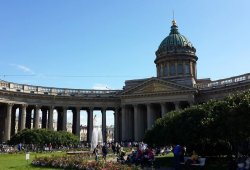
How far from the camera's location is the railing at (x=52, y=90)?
79250 millimetres

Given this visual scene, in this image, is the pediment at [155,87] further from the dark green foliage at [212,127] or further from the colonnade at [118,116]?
the dark green foliage at [212,127]

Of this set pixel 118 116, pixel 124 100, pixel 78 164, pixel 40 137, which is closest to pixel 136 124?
pixel 124 100

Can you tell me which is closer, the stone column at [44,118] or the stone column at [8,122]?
the stone column at [8,122]

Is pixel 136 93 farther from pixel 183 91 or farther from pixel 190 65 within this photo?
pixel 190 65

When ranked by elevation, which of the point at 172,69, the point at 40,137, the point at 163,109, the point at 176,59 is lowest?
the point at 40,137

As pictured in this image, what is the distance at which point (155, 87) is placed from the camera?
8575cm

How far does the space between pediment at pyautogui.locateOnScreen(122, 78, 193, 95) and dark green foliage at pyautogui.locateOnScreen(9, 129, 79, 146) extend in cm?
2508

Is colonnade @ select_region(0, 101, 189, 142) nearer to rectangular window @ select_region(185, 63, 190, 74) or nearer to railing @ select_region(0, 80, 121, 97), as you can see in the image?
railing @ select_region(0, 80, 121, 97)

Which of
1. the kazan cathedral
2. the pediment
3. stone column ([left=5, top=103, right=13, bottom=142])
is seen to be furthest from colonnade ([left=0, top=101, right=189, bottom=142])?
the pediment

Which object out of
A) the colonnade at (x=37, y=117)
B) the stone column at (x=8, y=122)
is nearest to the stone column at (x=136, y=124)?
the colonnade at (x=37, y=117)

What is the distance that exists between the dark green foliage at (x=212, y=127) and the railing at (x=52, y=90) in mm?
43389

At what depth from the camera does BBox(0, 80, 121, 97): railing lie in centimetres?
7925

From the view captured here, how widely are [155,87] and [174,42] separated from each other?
24462 millimetres

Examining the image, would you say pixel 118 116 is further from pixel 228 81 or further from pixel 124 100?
pixel 228 81
